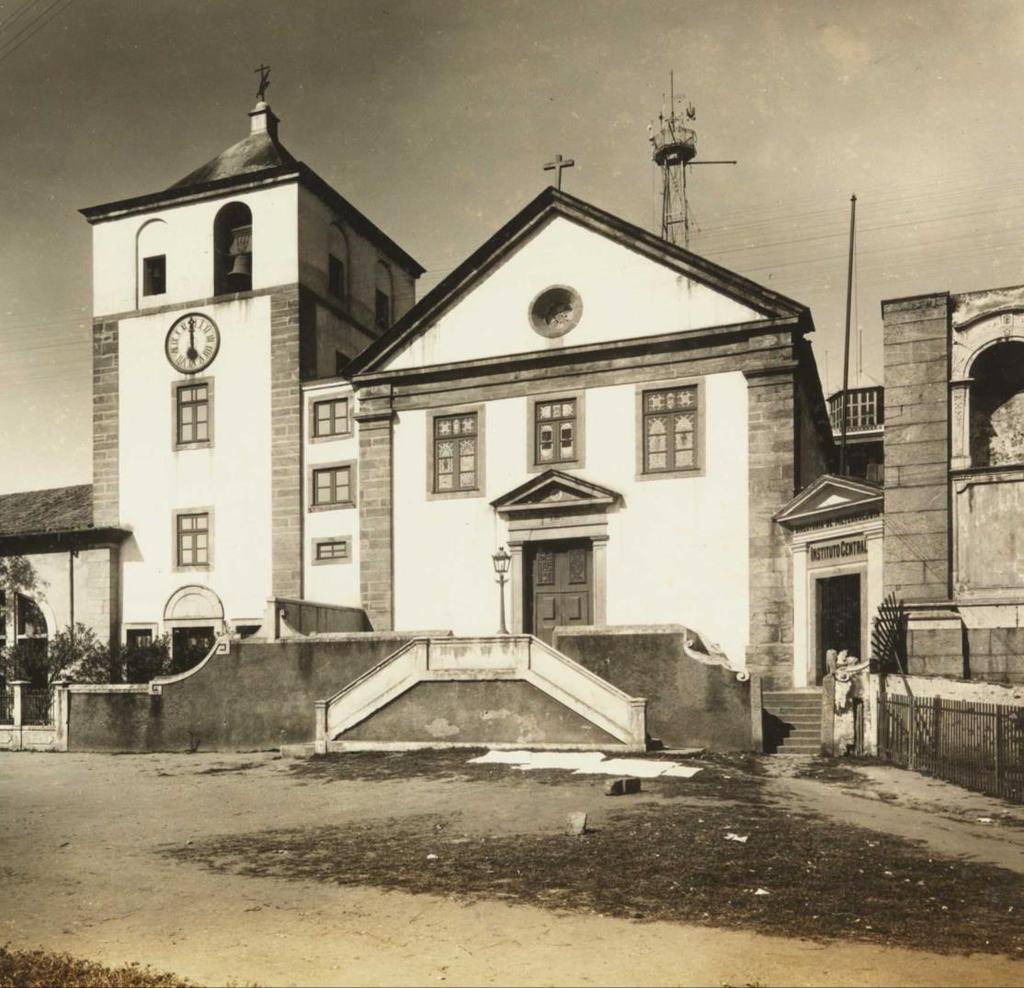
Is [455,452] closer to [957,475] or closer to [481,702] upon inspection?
[481,702]

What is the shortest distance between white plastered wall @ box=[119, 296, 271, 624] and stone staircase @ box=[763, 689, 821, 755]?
1327 centimetres

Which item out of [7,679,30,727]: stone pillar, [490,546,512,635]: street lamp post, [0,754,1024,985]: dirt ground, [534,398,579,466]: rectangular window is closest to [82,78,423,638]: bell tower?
[7,679,30,727]: stone pillar

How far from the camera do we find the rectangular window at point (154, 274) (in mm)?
30141

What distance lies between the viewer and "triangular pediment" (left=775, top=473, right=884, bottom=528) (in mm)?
19797

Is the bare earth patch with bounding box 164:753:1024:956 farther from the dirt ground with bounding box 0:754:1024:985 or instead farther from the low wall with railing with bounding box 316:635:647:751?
the low wall with railing with bounding box 316:635:647:751

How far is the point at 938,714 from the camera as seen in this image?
50.1 ft

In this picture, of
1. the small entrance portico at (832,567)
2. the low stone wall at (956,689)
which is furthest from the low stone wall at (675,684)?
the small entrance portico at (832,567)

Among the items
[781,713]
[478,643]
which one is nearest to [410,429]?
[478,643]

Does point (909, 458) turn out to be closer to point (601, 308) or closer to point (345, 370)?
point (601, 308)

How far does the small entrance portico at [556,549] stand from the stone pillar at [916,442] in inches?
249

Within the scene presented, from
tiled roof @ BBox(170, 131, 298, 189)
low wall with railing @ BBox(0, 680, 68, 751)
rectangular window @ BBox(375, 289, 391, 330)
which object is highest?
tiled roof @ BBox(170, 131, 298, 189)

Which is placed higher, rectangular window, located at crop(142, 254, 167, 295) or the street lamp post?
rectangular window, located at crop(142, 254, 167, 295)

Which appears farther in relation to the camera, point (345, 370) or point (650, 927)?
point (345, 370)

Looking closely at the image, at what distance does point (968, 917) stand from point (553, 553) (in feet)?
54.9
